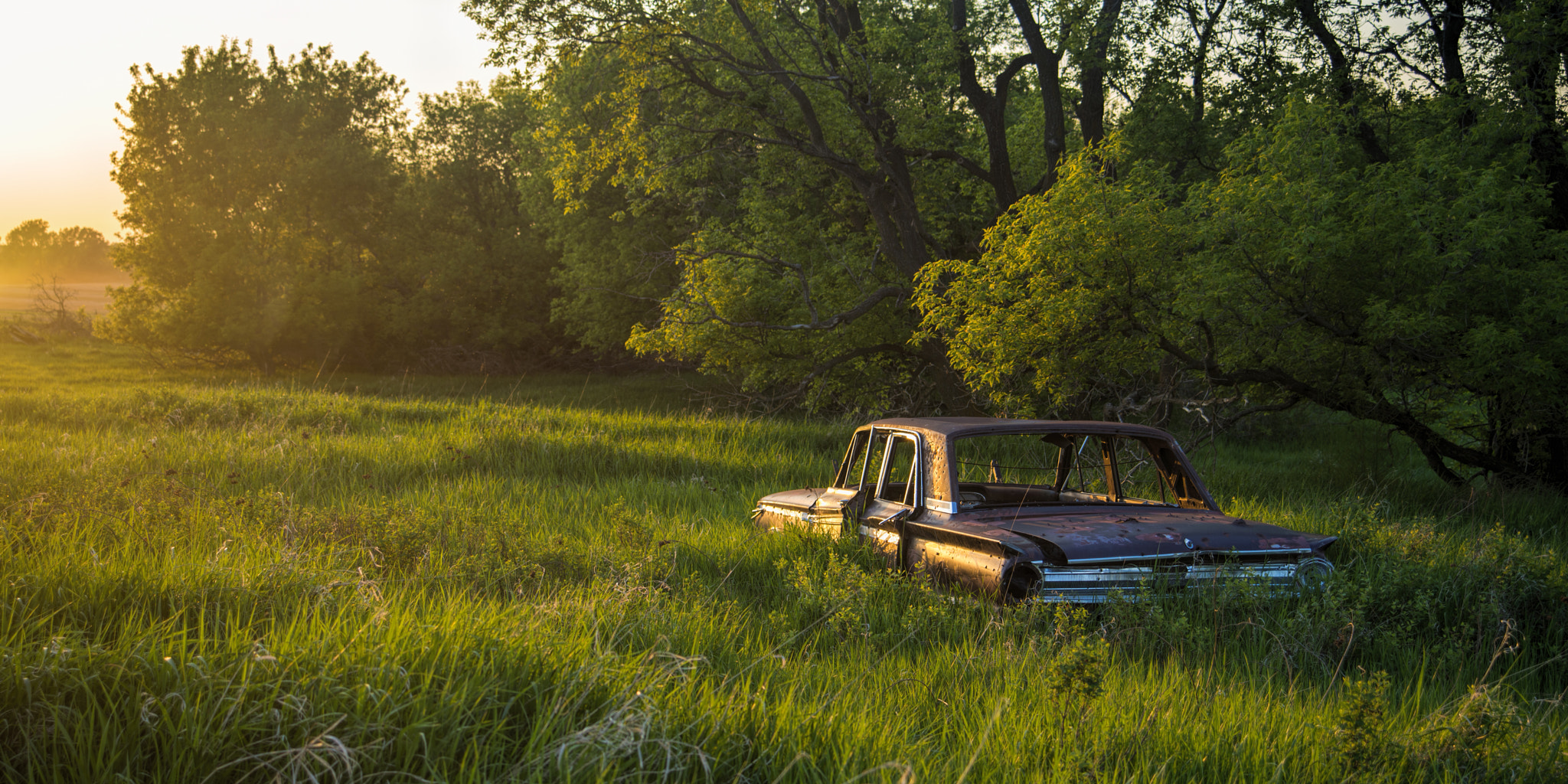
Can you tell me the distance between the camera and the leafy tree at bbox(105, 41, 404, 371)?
117ft

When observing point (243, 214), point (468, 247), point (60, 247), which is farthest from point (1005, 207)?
point (60, 247)

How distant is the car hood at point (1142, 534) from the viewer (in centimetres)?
471

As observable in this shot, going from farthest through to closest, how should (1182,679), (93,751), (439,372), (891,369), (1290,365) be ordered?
(439,372)
(891,369)
(1290,365)
(1182,679)
(93,751)

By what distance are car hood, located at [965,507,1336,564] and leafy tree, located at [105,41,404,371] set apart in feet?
122

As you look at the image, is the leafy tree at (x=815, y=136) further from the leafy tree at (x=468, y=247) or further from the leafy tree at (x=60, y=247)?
the leafy tree at (x=60, y=247)

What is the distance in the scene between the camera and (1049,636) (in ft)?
13.6

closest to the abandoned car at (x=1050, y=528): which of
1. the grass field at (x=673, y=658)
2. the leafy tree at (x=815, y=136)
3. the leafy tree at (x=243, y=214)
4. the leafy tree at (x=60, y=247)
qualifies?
the grass field at (x=673, y=658)

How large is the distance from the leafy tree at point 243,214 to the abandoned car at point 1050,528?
35.4 m

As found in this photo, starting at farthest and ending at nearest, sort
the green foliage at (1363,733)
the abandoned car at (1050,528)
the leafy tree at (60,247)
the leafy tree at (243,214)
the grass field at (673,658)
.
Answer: the leafy tree at (60,247)
the leafy tree at (243,214)
the abandoned car at (1050,528)
the green foliage at (1363,733)
the grass field at (673,658)

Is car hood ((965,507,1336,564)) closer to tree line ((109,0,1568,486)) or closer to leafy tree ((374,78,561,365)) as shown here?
tree line ((109,0,1568,486))

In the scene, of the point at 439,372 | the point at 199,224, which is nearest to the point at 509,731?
the point at 199,224

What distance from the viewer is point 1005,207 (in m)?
19.2

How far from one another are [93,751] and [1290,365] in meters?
13.2

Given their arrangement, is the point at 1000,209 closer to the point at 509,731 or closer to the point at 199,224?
the point at 509,731
